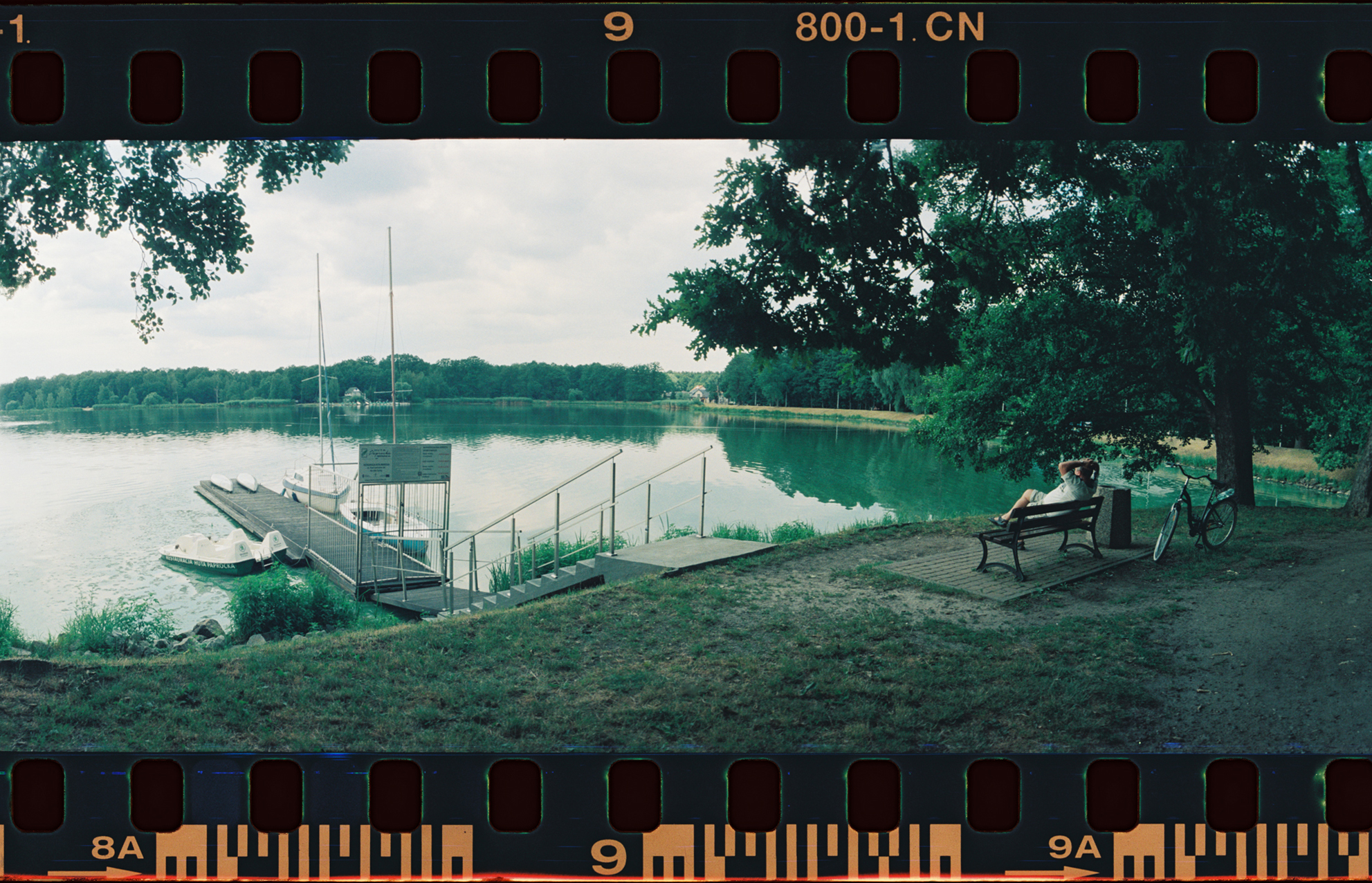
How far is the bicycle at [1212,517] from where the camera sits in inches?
311

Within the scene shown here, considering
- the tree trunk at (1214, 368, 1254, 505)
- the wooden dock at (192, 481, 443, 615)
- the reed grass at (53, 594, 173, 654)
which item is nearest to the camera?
the reed grass at (53, 594, 173, 654)

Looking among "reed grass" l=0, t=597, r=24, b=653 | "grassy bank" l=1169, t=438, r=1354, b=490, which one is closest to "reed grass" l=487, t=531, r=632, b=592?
"reed grass" l=0, t=597, r=24, b=653

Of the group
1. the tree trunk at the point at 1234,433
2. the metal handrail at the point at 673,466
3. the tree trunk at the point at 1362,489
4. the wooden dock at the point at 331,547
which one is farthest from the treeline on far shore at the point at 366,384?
the tree trunk at the point at 1362,489

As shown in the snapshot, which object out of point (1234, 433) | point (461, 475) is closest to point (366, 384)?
point (461, 475)

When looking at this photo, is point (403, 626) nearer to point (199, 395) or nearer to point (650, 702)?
point (650, 702)

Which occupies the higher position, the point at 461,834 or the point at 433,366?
the point at 433,366

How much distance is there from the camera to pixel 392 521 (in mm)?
18500

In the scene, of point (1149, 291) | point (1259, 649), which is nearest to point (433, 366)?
point (1259, 649)

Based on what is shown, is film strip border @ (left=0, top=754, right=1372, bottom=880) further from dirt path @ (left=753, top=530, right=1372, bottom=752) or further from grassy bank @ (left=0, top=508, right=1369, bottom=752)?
dirt path @ (left=753, top=530, right=1372, bottom=752)

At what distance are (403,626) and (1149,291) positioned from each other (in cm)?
1000

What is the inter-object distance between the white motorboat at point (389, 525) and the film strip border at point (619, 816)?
10587 millimetres

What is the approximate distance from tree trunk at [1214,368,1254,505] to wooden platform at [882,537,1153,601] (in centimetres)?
369

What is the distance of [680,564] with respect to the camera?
7820mm

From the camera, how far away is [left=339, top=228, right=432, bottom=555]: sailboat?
1129cm
